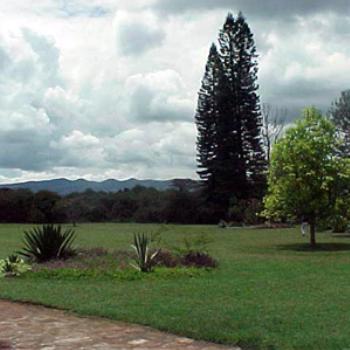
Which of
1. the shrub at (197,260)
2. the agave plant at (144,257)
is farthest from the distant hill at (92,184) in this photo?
the agave plant at (144,257)

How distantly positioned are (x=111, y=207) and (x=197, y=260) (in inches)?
1393

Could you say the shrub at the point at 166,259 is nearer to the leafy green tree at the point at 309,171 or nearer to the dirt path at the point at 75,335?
the dirt path at the point at 75,335

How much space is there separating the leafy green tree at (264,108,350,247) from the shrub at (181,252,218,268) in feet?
26.1

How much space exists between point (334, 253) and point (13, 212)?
30663 millimetres

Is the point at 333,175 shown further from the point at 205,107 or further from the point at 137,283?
the point at 205,107

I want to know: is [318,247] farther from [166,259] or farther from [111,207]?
[111,207]

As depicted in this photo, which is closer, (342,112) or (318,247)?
(318,247)

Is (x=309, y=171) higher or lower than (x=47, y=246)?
higher

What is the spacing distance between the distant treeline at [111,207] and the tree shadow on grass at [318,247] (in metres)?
17.5

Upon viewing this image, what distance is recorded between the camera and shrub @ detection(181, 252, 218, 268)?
1560 centimetres

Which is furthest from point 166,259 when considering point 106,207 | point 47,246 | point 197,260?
point 106,207

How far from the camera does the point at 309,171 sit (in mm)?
23203

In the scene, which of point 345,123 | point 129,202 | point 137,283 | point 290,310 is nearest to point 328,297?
point 290,310

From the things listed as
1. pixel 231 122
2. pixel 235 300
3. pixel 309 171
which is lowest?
pixel 235 300
